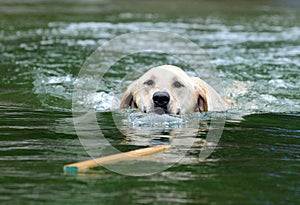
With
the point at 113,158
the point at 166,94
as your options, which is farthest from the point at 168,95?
the point at 113,158

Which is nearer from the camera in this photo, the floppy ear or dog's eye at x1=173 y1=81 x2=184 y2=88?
dog's eye at x1=173 y1=81 x2=184 y2=88

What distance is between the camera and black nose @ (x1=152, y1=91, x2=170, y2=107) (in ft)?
22.6

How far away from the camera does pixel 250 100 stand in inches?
344

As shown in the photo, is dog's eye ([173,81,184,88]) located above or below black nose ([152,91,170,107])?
above

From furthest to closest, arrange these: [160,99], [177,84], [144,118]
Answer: [177,84]
[160,99]
[144,118]

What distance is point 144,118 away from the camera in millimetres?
6773

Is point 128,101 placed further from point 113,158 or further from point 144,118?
point 113,158

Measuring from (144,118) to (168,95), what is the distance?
0.39m

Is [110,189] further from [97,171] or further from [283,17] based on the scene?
[283,17]

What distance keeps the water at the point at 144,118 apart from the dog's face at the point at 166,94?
20 cm

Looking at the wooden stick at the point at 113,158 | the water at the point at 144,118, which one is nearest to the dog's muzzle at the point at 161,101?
the water at the point at 144,118

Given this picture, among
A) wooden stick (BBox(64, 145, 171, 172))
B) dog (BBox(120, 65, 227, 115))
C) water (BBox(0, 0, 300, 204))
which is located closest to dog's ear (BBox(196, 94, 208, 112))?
dog (BBox(120, 65, 227, 115))

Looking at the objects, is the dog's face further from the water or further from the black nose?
the water

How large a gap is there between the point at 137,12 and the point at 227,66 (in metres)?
10.1
